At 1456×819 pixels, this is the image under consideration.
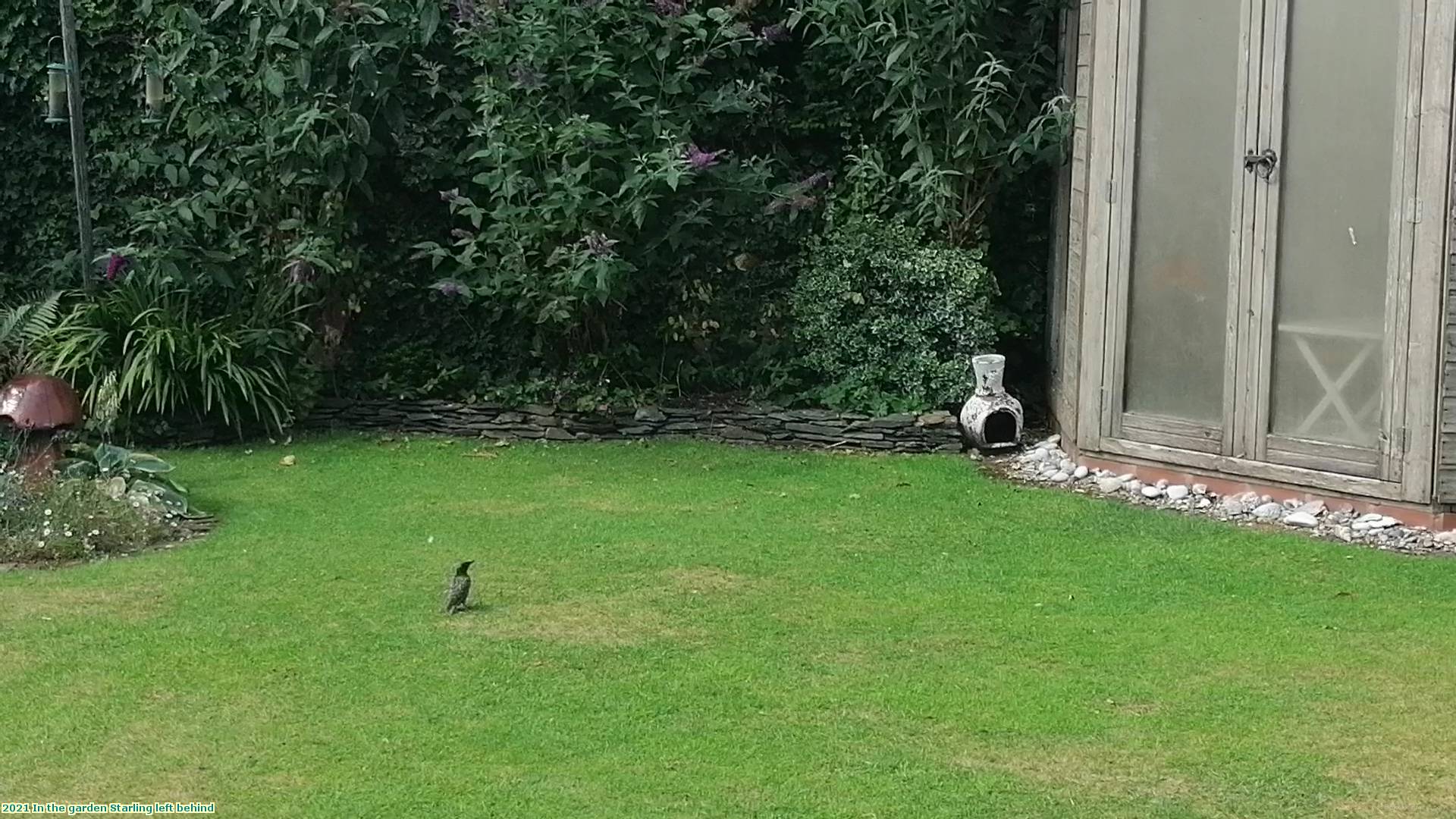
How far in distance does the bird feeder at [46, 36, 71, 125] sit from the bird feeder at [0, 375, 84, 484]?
2.27 meters

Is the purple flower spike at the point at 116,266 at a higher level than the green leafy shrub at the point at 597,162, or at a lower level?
lower

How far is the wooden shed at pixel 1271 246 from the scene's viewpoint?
20.9 ft

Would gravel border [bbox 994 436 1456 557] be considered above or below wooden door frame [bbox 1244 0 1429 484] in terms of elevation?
below

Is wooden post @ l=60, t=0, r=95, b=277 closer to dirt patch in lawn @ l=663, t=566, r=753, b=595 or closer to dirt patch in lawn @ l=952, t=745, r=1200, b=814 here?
dirt patch in lawn @ l=663, t=566, r=753, b=595

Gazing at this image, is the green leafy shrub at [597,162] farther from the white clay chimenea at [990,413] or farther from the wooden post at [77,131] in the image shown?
the wooden post at [77,131]

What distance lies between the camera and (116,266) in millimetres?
8508

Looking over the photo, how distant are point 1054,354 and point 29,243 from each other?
544cm

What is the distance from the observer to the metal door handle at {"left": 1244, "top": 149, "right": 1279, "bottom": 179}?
677 cm

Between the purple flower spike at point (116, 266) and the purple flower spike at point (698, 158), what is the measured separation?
2.84 m

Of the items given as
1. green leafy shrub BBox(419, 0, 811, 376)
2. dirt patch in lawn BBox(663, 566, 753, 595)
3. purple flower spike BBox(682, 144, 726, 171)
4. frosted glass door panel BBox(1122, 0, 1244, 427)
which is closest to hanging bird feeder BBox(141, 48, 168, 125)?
green leafy shrub BBox(419, 0, 811, 376)

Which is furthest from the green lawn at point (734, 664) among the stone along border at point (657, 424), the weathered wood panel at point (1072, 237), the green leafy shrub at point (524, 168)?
the green leafy shrub at point (524, 168)

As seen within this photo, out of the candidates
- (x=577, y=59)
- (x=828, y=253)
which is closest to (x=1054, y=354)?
(x=828, y=253)

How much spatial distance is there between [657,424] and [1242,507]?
3006mm

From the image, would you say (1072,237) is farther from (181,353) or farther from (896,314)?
(181,353)
